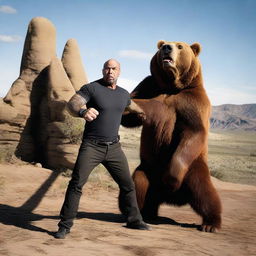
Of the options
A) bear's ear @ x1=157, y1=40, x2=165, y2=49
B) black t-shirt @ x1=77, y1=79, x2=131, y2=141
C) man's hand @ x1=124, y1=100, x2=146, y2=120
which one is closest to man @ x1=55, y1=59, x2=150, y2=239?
black t-shirt @ x1=77, y1=79, x2=131, y2=141

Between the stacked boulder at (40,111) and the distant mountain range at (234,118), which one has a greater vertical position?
the distant mountain range at (234,118)

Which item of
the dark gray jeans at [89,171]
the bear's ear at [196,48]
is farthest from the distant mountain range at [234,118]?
the dark gray jeans at [89,171]

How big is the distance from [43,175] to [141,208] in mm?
4577

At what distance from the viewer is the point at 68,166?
9391mm

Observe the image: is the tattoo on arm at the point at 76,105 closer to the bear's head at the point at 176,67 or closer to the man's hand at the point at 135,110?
the man's hand at the point at 135,110

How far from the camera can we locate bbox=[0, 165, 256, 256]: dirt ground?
3340 millimetres

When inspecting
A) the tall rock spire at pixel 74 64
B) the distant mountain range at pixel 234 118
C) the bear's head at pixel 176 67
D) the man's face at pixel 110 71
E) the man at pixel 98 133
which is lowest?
the man at pixel 98 133

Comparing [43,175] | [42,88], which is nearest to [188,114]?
[43,175]

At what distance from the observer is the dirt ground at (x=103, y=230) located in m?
3.34

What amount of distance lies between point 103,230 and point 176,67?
221 centimetres

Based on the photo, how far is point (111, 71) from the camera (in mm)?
3736

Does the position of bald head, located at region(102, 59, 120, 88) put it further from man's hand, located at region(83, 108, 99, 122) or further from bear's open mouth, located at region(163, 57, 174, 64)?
bear's open mouth, located at region(163, 57, 174, 64)

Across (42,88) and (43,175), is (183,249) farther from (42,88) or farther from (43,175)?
(42,88)

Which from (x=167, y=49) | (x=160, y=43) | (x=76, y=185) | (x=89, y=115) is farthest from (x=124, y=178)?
(x=160, y=43)
